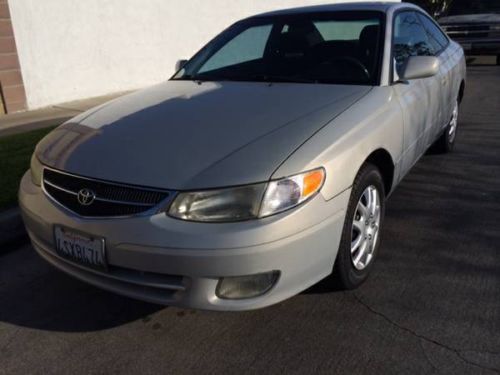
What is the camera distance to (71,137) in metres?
2.90

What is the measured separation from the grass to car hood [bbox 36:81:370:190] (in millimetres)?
1263

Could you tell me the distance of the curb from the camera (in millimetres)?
3639

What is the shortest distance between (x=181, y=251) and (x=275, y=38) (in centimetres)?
234

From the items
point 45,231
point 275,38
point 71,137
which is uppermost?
point 275,38

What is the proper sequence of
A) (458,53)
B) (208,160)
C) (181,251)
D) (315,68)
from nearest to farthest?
(181,251)
(208,160)
(315,68)
(458,53)

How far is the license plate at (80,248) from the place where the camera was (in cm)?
233

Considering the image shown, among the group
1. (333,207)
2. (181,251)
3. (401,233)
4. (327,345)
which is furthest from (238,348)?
(401,233)

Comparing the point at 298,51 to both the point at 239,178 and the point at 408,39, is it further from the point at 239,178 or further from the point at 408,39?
the point at 239,178

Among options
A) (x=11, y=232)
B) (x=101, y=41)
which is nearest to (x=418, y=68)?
(x=11, y=232)

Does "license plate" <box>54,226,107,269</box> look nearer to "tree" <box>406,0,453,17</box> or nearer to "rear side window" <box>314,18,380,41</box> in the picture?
"rear side window" <box>314,18,380,41</box>

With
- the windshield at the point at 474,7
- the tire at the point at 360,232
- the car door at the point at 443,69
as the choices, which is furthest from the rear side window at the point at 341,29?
the windshield at the point at 474,7

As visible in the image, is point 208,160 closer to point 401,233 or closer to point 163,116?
point 163,116

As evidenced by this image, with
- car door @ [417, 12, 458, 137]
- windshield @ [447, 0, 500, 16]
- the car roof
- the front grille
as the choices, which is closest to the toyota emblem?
the front grille

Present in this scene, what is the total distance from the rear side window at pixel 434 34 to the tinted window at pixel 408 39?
139 millimetres
